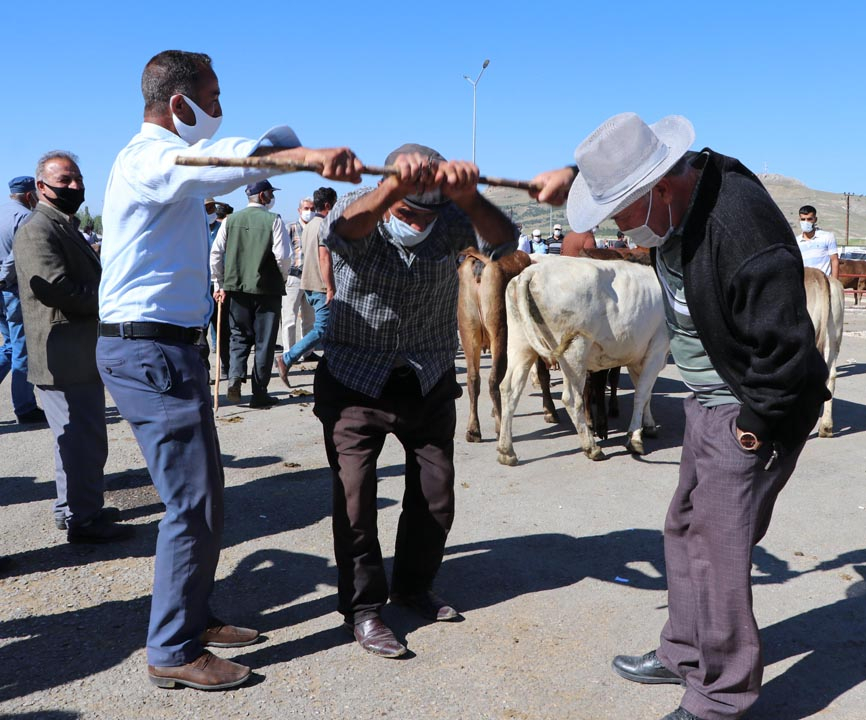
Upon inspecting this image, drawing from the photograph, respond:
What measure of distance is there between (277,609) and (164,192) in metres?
2.17

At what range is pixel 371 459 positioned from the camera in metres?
3.69

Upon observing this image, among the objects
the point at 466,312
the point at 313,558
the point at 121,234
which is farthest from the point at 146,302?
the point at 466,312

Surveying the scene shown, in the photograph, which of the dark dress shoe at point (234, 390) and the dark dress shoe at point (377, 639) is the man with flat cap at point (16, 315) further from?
the dark dress shoe at point (377, 639)

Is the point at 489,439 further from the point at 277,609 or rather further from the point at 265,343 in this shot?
the point at 277,609

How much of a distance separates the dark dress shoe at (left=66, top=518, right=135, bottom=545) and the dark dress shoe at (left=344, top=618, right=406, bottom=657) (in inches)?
78.2

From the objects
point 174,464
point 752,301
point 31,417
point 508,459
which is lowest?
point 508,459

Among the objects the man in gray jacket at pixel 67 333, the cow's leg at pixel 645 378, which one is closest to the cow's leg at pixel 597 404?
the cow's leg at pixel 645 378

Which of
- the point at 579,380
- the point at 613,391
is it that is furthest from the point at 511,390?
the point at 613,391

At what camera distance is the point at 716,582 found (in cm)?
291

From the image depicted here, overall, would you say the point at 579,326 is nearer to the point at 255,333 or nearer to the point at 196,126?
the point at 255,333

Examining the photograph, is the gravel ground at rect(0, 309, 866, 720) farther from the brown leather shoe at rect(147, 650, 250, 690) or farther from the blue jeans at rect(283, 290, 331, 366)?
the blue jeans at rect(283, 290, 331, 366)

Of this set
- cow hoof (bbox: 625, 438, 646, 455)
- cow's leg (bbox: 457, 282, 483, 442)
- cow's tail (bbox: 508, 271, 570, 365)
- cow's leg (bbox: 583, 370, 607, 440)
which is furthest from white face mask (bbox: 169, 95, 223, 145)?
cow's leg (bbox: 583, 370, 607, 440)

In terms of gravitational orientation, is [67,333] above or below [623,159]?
below

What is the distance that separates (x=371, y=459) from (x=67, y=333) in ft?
7.39
